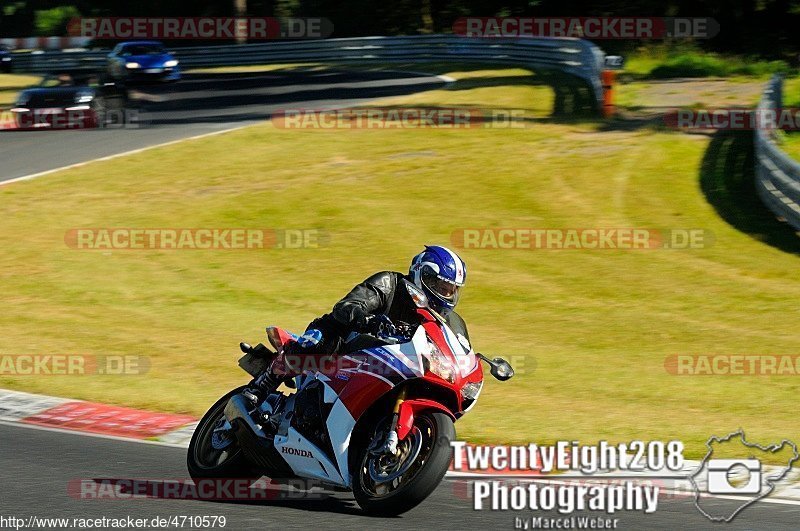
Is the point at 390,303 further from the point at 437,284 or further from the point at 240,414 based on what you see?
the point at 240,414

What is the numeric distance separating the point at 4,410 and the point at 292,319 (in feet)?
14.1

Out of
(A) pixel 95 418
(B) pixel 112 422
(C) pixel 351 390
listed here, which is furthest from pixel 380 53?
(C) pixel 351 390

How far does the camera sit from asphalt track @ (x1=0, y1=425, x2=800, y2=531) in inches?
254

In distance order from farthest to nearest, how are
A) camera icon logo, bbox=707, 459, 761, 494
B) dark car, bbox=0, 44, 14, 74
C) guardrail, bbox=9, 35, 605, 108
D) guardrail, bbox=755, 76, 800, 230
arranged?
dark car, bbox=0, 44, 14, 74, guardrail, bbox=9, 35, 605, 108, guardrail, bbox=755, 76, 800, 230, camera icon logo, bbox=707, 459, 761, 494

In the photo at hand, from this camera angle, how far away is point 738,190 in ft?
62.1

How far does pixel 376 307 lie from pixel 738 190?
13.6m

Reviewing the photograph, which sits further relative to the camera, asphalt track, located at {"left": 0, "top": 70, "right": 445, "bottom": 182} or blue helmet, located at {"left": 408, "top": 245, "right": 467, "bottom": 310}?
asphalt track, located at {"left": 0, "top": 70, "right": 445, "bottom": 182}

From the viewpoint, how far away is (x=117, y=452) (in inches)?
321

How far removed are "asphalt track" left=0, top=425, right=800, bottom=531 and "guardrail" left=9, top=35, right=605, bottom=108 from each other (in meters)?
24.0

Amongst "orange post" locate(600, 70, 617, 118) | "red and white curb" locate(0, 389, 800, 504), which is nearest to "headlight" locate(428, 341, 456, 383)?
"red and white curb" locate(0, 389, 800, 504)

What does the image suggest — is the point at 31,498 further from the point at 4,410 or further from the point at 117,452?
the point at 4,410

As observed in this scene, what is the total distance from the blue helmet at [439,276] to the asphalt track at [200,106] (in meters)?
15.7

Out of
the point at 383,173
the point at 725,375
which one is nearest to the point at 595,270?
the point at 725,375

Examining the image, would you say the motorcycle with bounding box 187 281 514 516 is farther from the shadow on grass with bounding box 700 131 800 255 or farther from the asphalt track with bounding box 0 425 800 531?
the shadow on grass with bounding box 700 131 800 255
